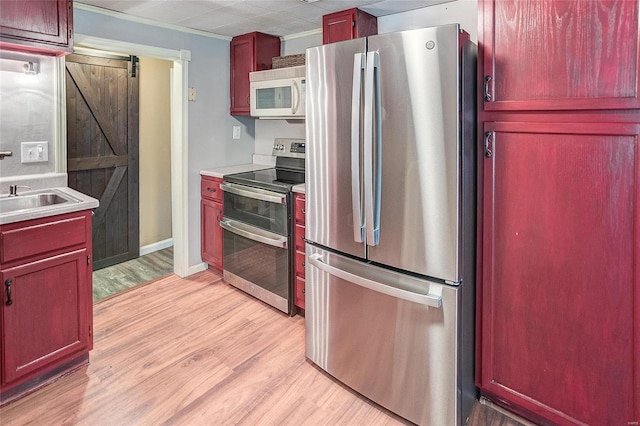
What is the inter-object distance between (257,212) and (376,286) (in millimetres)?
1397

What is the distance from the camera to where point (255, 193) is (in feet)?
9.54

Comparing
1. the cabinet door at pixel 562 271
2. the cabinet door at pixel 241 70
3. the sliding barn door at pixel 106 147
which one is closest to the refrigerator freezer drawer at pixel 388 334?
the cabinet door at pixel 562 271

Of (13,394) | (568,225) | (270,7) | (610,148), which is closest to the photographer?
(610,148)

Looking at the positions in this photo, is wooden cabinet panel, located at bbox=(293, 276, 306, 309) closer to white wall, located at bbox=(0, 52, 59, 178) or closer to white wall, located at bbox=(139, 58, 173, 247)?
white wall, located at bbox=(0, 52, 59, 178)

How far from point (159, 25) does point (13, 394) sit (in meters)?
2.57

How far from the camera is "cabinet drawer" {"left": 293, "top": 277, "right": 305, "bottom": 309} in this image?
109 inches

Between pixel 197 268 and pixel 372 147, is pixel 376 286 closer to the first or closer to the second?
pixel 372 147

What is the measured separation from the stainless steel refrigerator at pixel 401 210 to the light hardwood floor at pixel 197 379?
0.24 metres

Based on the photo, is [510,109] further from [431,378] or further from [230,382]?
[230,382]

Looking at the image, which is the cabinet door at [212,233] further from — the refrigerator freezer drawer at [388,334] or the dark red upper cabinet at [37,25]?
the dark red upper cabinet at [37,25]

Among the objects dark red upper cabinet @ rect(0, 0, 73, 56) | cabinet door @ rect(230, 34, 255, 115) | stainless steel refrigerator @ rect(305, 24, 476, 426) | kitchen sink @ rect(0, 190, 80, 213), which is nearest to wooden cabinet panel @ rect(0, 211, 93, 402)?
kitchen sink @ rect(0, 190, 80, 213)

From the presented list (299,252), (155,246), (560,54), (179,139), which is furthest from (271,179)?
(560,54)

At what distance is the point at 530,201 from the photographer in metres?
1.64

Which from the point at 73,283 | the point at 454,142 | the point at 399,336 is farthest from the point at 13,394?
the point at 454,142
